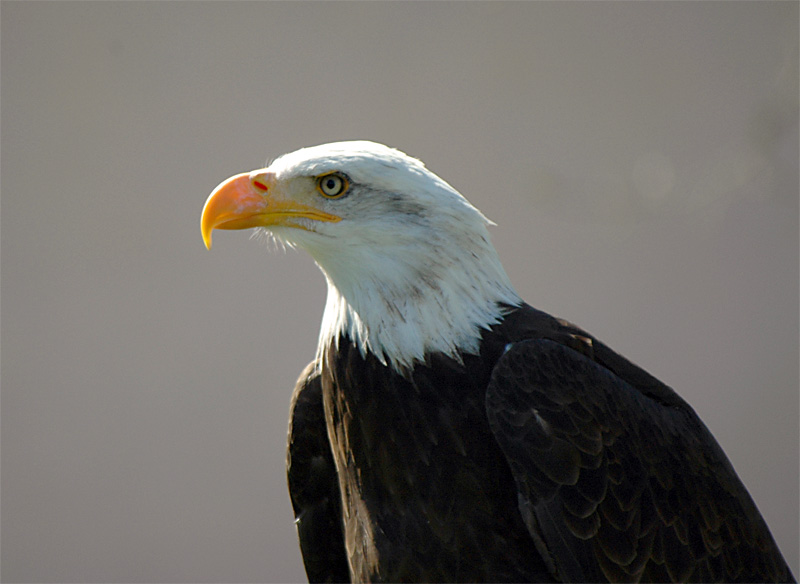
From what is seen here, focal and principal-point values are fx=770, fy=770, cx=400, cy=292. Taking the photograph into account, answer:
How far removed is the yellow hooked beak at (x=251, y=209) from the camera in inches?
59.1

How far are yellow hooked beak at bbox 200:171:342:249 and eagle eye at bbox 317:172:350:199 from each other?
4 centimetres

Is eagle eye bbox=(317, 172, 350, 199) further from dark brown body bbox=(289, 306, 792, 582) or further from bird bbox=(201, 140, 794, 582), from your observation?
dark brown body bbox=(289, 306, 792, 582)

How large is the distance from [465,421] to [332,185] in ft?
1.73

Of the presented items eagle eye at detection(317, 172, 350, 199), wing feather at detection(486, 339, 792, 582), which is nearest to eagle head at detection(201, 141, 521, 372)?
eagle eye at detection(317, 172, 350, 199)

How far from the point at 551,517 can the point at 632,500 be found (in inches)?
7.1

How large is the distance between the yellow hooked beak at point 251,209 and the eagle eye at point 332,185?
0.04 meters

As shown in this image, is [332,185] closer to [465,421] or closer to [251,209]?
[251,209]

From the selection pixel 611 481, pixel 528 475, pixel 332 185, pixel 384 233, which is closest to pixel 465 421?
pixel 528 475

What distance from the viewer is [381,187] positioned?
58.2 inches

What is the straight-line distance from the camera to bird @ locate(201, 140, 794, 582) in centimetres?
143

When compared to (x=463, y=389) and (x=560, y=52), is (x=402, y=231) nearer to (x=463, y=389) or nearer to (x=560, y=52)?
(x=463, y=389)

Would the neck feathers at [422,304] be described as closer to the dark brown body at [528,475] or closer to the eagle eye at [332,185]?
the dark brown body at [528,475]

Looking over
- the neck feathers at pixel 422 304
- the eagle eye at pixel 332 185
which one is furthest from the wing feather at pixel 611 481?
the eagle eye at pixel 332 185

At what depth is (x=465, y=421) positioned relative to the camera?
1.49 m
